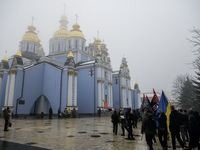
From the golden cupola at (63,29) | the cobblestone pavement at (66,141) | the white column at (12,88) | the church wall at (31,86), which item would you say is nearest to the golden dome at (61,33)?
the golden cupola at (63,29)

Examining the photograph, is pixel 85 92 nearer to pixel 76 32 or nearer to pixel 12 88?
pixel 12 88

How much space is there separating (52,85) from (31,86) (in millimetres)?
3362

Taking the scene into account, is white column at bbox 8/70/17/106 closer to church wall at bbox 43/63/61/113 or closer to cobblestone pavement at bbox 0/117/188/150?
church wall at bbox 43/63/61/113

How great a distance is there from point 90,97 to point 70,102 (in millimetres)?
8193

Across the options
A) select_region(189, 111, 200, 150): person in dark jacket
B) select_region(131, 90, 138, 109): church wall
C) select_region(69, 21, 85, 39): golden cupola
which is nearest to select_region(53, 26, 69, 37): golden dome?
select_region(69, 21, 85, 39): golden cupola

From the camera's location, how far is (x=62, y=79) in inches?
1072

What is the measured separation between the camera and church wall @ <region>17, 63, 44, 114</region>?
25734 millimetres

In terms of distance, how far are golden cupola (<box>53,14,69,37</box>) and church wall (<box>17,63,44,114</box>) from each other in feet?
53.4

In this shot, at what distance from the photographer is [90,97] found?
33.4 meters

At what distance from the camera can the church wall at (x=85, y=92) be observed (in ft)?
109

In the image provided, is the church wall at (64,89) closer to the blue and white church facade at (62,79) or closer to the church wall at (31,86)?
the blue and white church facade at (62,79)

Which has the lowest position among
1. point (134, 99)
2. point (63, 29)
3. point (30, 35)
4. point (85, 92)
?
point (134, 99)

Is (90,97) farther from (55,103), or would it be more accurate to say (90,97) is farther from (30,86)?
Answer: (30,86)

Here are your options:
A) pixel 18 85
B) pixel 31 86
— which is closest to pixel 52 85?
pixel 31 86
